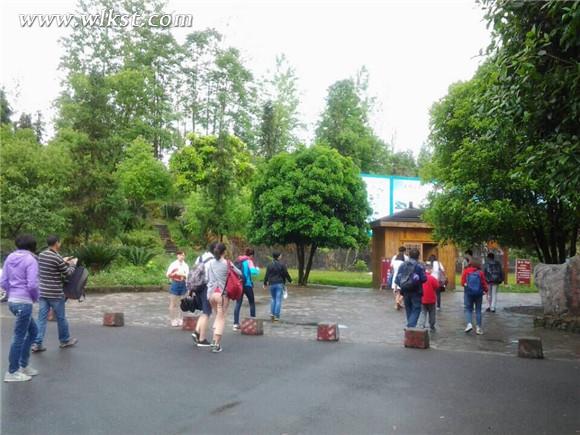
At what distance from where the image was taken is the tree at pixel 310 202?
24.4 metres

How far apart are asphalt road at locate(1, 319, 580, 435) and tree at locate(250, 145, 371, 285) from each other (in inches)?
577

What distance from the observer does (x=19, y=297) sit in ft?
22.7

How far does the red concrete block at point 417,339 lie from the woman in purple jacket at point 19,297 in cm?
610

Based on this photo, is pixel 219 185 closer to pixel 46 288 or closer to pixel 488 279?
pixel 488 279

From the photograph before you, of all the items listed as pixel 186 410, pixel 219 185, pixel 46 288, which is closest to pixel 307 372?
pixel 186 410

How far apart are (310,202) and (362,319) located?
10964 mm

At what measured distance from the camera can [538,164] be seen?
8477mm

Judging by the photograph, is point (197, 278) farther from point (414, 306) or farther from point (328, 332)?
point (414, 306)

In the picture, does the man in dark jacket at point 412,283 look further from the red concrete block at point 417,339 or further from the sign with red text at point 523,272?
the sign with red text at point 523,272

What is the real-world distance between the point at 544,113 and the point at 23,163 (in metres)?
21.2

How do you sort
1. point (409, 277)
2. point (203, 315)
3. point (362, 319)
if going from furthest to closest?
point (362, 319)
point (409, 277)
point (203, 315)

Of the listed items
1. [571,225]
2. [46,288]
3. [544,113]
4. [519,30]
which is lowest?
[46,288]

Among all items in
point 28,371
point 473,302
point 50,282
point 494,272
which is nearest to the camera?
point 28,371

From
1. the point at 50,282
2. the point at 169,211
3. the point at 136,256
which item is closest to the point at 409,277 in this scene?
the point at 50,282
